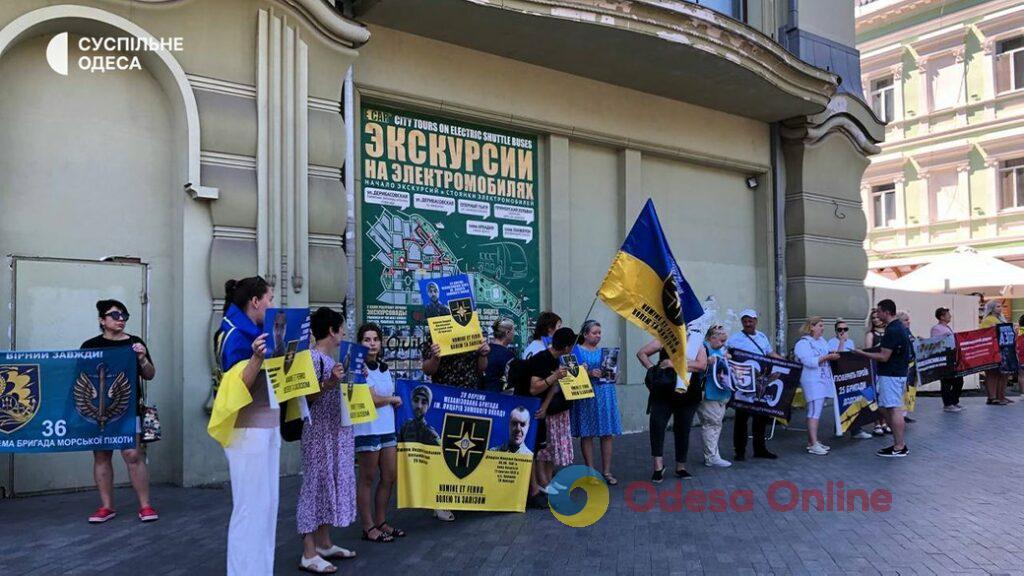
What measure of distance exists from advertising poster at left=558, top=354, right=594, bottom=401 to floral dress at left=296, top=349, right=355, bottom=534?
2.42 metres

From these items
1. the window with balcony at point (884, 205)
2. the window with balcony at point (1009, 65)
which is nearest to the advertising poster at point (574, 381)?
the window with balcony at point (1009, 65)

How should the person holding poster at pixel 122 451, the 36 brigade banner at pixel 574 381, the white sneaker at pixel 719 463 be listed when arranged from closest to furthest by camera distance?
1. the person holding poster at pixel 122 451
2. the 36 brigade banner at pixel 574 381
3. the white sneaker at pixel 719 463

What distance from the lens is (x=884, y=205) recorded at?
27.8m

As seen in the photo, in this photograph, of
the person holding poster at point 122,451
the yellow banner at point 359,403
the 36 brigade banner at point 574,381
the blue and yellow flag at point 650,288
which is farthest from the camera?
the 36 brigade banner at point 574,381

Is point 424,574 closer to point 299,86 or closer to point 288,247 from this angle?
point 288,247

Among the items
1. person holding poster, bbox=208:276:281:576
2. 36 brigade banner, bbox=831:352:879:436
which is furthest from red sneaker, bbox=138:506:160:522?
36 brigade banner, bbox=831:352:879:436

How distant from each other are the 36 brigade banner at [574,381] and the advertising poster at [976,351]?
30.8 ft

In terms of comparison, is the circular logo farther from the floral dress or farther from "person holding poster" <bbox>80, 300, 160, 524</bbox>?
"person holding poster" <bbox>80, 300, 160, 524</bbox>

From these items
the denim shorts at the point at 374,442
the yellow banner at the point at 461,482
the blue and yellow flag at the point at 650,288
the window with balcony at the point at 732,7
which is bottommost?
the yellow banner at the point at 461,482

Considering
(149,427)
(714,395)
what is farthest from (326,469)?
(714,395)

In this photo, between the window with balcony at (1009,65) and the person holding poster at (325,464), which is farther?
the window with balcony at (1009,65)

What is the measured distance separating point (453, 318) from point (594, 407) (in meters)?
1.98

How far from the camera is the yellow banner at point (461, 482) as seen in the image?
6434 mm

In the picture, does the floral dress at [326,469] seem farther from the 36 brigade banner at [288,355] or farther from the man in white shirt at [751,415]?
the man in white shirt at [751,415]
